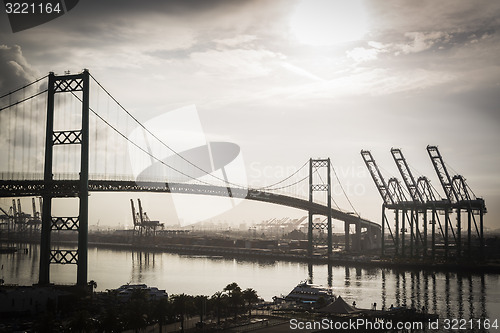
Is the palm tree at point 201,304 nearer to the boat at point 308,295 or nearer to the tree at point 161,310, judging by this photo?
the tree at point 161,310

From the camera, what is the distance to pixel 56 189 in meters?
44.8

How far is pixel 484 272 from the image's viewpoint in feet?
253

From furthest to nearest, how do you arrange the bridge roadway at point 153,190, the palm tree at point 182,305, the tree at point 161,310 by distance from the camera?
the bridge roadway at point 153,190 → the palm tree at point 182,305 → the tree at point 161,310

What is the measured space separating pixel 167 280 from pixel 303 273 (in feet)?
63.0

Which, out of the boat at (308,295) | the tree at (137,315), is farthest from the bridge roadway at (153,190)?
the boat at (308,295)

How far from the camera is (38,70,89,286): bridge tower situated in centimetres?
4284

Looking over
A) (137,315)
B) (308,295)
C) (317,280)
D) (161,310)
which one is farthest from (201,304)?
(317,280)

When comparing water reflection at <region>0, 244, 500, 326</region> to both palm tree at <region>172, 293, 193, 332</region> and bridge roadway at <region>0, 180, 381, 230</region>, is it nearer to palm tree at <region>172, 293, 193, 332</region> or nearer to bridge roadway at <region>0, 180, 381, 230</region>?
bridge roadway at <region>0, 180, 381, 230</region>

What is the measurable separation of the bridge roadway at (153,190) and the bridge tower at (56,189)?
0.89 meters

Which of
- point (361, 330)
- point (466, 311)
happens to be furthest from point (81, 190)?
point (466, 311)

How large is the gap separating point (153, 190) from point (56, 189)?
21542mm

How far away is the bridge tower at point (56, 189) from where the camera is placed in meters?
42.8

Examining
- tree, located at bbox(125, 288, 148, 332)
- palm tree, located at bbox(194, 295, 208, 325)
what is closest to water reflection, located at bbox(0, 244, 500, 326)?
palm tree, located at bbox(194, 295, 208, 325)

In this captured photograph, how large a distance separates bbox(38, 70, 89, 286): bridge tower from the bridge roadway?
0.89 m
